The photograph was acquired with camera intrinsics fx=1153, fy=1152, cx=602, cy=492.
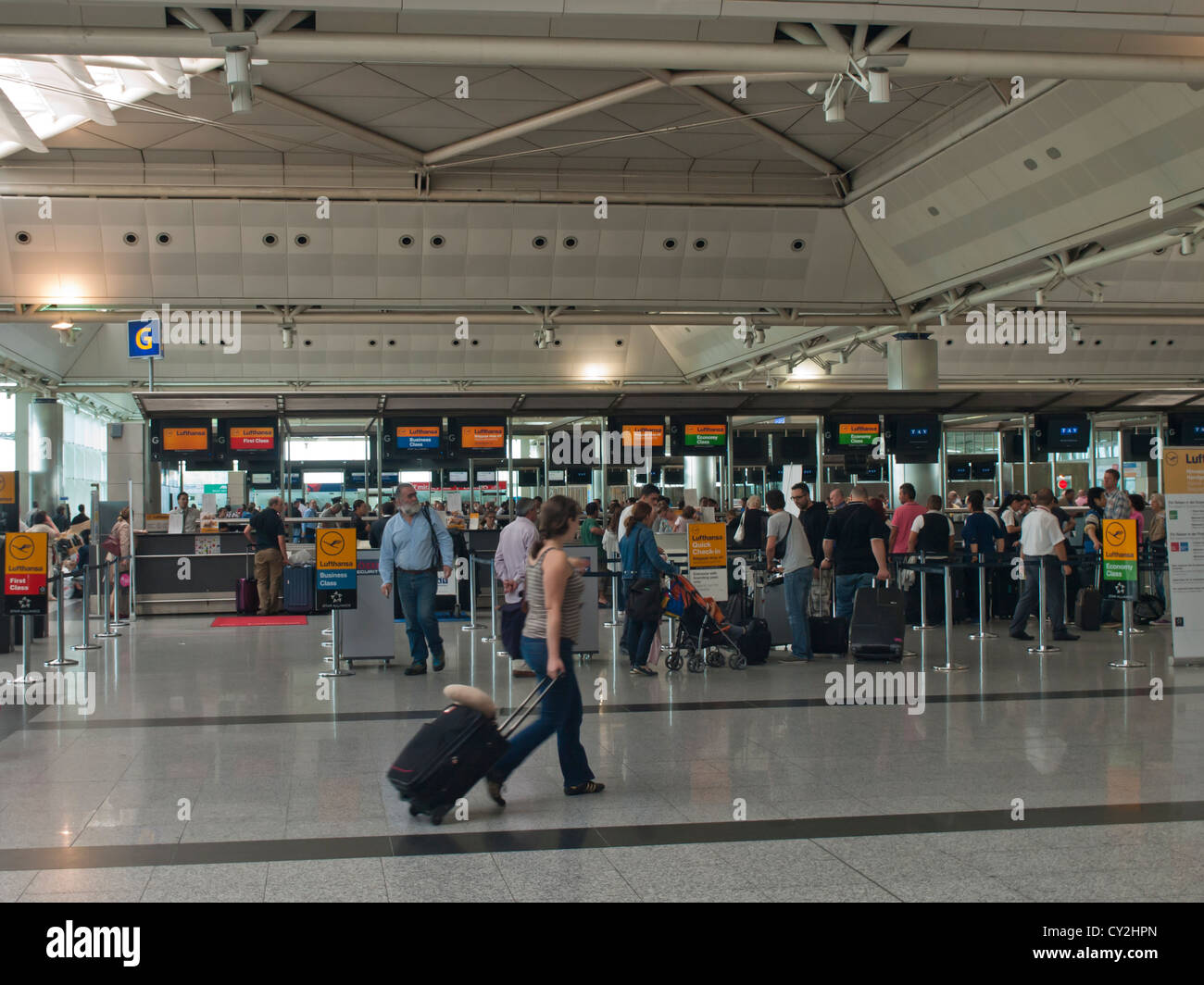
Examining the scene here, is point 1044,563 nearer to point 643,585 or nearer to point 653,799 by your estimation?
point 643,585

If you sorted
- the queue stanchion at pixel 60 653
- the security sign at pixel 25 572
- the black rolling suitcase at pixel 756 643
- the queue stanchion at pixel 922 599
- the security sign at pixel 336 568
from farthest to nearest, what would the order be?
the queue stanchion at pixel 922 599, the black rolling suitcase at pixel 756 643, the queue stanchion at pixel 60 653, the security sign at pixel 336 568, the security sign at pixel 25 572

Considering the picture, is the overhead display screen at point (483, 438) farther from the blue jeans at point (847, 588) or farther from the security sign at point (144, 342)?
the blue jeans at point (847, 588)

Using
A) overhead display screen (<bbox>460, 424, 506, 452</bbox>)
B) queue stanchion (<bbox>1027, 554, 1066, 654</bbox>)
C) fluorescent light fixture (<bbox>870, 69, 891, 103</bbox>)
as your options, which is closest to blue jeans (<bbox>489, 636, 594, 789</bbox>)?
fluorescent light fixture (<bbox>870, 69, 891, 103</bbox>)

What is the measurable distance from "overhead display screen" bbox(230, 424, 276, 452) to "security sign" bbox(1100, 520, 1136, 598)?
1250cm

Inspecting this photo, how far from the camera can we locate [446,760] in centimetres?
570

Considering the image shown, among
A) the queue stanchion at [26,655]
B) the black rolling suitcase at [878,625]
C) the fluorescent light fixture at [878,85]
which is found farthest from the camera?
the black rolling suitcase at [878,625]

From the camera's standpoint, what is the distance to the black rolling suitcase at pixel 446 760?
18.7 ft

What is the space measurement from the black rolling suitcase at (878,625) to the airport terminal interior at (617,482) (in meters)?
0.06

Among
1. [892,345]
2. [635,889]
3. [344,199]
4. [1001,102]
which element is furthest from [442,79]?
[635,889]

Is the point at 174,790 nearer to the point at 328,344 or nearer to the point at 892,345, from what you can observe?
the point at 892,345

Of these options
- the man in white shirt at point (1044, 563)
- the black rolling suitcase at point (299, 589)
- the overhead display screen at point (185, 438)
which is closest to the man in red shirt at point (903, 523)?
the man in white shirt at point (1044, 563)

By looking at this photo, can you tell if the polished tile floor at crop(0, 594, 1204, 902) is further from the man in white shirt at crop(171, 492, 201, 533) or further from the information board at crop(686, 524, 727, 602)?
the man in white shirt at crop(171, 492, 201, 533)

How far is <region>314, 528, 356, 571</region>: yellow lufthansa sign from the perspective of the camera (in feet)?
36.2
